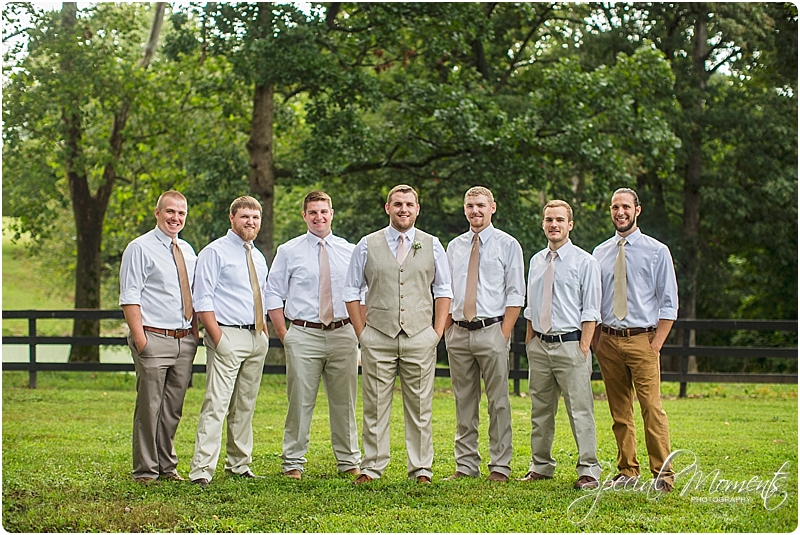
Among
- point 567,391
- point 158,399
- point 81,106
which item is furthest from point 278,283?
point 81,106

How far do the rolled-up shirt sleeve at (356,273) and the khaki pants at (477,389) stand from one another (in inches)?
31.5

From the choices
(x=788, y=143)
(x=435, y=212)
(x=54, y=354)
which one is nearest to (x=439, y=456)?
(x=435, y=212)

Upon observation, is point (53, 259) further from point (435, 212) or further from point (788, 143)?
point (788, 143)

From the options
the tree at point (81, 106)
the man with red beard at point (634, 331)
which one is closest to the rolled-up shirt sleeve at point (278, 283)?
the man with red beard at point (634, 331)

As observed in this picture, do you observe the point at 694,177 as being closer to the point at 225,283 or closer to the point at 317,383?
the point at 317,383

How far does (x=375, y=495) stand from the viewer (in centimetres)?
573

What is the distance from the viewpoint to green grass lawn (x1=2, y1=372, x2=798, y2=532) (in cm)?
518

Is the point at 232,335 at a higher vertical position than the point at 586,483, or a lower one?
higher

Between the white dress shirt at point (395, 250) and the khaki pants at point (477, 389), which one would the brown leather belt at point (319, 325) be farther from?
the khaki pants at point (477, 389)

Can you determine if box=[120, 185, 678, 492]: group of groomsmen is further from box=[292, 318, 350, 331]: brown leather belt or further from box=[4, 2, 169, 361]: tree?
box=[4, 2, 169, 361]: tree

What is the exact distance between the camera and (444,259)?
20.3 feet

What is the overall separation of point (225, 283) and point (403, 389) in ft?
5.01

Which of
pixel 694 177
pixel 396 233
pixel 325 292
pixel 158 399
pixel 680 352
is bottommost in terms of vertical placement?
pixel 680 352

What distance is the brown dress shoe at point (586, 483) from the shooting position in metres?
5.98
